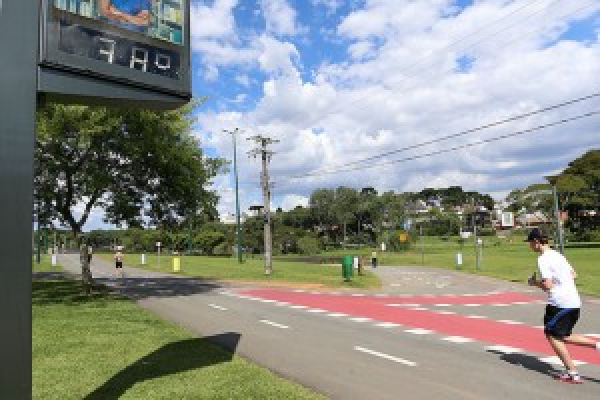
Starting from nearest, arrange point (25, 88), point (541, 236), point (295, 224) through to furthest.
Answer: point (25, 88) → point (541, 236) → point (295, 224)

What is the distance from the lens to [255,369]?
28.2 ft

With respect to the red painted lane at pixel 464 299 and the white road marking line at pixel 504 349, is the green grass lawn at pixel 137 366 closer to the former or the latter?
the white road marking line at pixel 504 349

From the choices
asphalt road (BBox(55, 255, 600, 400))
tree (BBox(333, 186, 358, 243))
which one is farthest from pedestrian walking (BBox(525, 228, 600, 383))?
tree (BBox(333, 186, 358, 243))

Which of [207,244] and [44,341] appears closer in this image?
[44,341]

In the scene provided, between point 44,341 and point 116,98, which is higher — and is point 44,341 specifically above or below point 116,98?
below

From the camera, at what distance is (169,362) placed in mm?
9172

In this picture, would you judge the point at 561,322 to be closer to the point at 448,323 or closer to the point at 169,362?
the point at 169,362

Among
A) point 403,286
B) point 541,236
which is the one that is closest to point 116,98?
point 541,236

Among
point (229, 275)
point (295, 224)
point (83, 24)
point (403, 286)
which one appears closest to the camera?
point (83, 24)

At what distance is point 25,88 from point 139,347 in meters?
6.56

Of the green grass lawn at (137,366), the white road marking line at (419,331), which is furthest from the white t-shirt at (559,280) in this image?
the white road marking line at (419,331)

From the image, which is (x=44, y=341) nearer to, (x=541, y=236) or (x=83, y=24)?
(x=83, y=24)

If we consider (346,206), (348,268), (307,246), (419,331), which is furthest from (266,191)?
(346,206)

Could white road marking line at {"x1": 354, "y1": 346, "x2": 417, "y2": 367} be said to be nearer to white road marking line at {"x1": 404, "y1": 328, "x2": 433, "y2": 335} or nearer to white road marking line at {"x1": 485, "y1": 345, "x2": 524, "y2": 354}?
white road marking line at {"x1": 485, "y1": 345, "x2": 524, "y2": 354}
